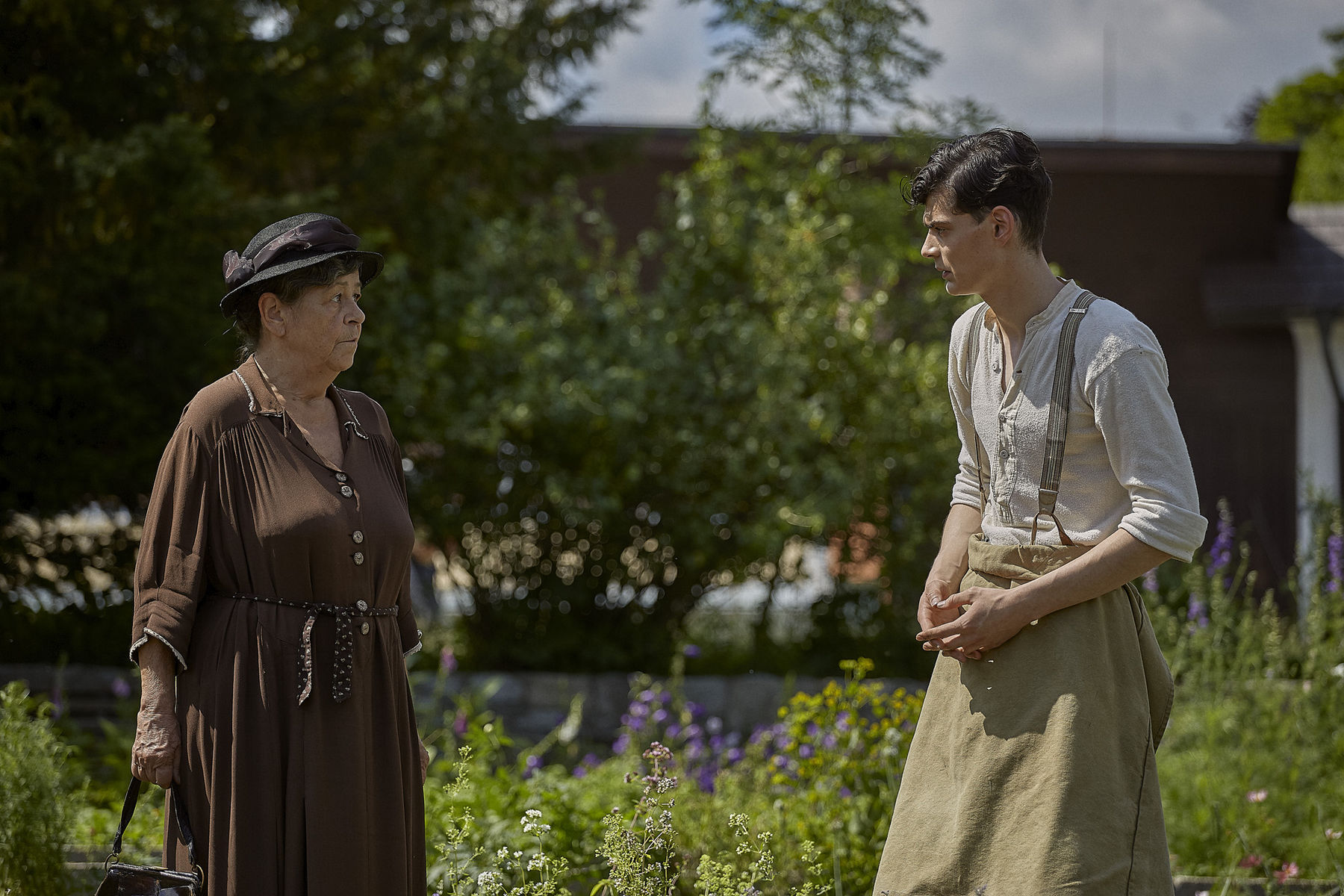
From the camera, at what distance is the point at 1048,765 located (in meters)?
1.98

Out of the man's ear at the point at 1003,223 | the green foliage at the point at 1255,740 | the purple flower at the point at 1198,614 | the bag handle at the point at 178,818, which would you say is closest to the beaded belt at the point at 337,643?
the bag handle at the point at 178,818

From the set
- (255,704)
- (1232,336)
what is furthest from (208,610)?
(1232,336)

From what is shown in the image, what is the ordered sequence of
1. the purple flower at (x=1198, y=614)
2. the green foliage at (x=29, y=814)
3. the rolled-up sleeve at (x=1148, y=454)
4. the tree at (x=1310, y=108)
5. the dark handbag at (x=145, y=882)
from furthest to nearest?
the tree at (x=1310, y=108), the purple flower at (x=1198, y=614), the green foliage at (x=29, y=814), the dark handbag at (x=145, y=882), the rolled-up sleeve at (x=1148, y=454)

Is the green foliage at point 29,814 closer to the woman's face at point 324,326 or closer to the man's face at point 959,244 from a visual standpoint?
the woman's face at point 324,326

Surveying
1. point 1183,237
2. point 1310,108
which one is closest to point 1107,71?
point 1310,108

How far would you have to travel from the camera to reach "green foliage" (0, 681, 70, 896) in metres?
3.29

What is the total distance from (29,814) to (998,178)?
304 cm

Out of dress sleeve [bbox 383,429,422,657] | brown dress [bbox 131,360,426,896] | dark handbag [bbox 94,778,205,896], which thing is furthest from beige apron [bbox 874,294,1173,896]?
dark handbag [bbox 94,778,205,896]

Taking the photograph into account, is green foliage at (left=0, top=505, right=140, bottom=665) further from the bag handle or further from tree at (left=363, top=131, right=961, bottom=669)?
the bag handle

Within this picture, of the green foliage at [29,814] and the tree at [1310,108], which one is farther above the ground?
the tree at [1310,108]

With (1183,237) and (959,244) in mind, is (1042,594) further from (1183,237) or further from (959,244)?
(1183,237)

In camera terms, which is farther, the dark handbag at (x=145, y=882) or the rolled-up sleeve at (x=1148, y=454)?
the dark handbag at (x=145, y=882)

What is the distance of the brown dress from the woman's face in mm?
133

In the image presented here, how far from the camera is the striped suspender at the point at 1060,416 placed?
2025 millimetres
